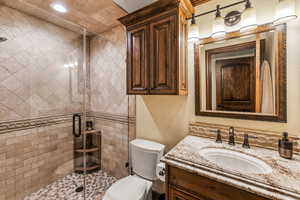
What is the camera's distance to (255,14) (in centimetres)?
107

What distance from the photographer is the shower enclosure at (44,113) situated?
1577mm

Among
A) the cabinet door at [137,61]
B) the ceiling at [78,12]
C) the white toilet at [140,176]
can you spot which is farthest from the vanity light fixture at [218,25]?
the white toilet at [140,176]

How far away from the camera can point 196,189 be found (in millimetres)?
851

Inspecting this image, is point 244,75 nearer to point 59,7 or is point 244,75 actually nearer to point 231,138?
point 231,138

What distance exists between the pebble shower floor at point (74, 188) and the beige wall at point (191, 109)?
94cm

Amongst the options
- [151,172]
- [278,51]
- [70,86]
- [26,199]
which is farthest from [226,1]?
[26,199]

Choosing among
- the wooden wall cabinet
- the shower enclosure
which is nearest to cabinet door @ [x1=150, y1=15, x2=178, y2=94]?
the wooden wall cabinet

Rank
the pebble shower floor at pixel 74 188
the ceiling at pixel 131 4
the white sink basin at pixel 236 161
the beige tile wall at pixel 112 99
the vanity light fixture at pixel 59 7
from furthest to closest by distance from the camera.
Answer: the beige tile wall at pixel 112 99 < the pebble shower floor at pixel 74 188 < the vanity light fixture at pixel 59 7 < the ceiling at pixel 131 4 < the white sink basin at pixel 236 161

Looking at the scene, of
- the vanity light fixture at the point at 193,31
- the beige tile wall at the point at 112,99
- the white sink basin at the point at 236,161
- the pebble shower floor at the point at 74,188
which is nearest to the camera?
the white sink basin at the point at 236,161

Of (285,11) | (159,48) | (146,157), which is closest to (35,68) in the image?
(159,48)

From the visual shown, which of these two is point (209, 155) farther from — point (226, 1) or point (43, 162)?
point (43, 162)

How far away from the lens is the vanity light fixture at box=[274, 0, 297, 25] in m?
0.94

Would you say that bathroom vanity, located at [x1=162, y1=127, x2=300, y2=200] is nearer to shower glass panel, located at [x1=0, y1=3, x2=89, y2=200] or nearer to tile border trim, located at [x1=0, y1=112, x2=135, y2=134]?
tile border trim, located at [x1=0, y1=112, x2=135, y2=134]

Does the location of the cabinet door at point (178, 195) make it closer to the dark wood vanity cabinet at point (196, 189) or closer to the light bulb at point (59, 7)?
the dark wood vanity cabinet at point (196, 189)
